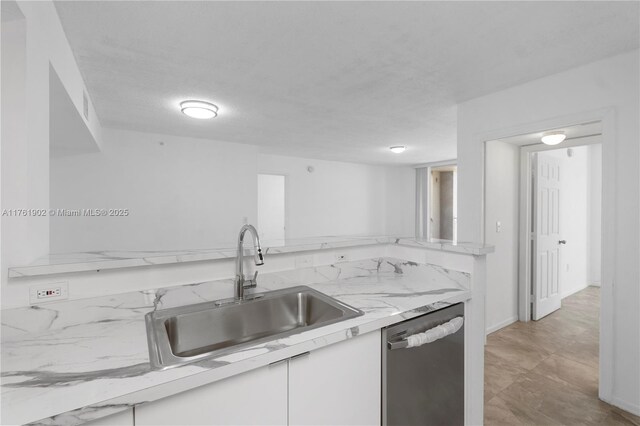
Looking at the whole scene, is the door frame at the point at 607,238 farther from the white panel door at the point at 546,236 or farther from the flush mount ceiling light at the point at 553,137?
the white panel door at the point at 546,236

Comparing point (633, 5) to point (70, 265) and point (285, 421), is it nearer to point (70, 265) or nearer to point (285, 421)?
point (285, 421)

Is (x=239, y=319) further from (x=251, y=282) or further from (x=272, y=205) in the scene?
(x=272, y=205)

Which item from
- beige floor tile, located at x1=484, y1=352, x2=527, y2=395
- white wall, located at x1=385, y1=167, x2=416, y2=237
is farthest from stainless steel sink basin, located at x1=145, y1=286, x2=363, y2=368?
white wall, located at x1=385, y1=167, x2=416, y2=237

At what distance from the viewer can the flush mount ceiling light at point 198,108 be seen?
9.36ft

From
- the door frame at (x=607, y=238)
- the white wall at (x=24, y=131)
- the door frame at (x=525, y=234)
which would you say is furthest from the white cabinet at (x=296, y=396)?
the door frame at (x=525, y=234)

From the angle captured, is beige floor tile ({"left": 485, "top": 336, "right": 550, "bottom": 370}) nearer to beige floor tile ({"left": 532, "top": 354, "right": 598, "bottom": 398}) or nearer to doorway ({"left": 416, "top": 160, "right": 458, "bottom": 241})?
beige floor tile ({"left": 532, "top": 354, "right": 598, "bottom": 398})

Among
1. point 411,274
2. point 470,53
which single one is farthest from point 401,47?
point 411,274

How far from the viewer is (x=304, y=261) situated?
5.50 ft

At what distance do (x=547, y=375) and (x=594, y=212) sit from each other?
3871 mm

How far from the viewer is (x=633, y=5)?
1.52 meters

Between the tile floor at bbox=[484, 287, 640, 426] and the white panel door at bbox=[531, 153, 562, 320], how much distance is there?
280mm

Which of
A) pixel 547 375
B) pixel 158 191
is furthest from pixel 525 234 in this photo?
pixel 158 191

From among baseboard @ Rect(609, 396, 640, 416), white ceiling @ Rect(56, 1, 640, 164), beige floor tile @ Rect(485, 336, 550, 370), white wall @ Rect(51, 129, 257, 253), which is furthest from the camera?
white wall @ Rect(51, 129, 257, 253)

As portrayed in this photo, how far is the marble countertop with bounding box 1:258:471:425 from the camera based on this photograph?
69 centimetres
